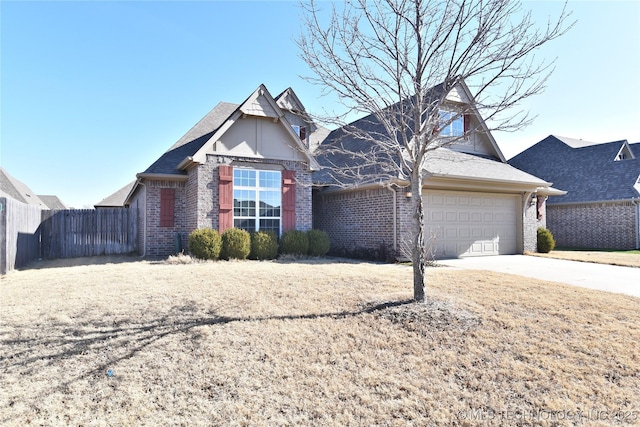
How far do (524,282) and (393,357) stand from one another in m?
4.83

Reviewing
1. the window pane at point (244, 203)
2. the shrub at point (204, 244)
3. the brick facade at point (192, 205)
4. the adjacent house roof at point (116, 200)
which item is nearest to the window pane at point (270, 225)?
the window pane at point (244, 203)

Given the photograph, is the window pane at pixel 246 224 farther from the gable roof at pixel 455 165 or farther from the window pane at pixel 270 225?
the gable roof at pixel 455 165

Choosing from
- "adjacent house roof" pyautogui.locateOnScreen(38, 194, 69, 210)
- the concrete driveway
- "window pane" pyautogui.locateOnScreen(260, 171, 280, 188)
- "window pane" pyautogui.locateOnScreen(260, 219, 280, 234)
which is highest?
"adjacent house roof" pyautogui.locateOnScreen(38, 194, 69, 210)

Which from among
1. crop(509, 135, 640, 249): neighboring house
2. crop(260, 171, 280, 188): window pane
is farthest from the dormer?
crop(260, 171, 280, 188): window pane

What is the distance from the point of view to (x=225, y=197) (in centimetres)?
1184

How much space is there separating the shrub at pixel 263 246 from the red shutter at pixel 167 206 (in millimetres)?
3329

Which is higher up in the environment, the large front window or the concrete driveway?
the large front window

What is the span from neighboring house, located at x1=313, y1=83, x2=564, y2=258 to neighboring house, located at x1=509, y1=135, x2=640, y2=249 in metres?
5.47

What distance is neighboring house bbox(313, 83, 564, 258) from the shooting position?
39.1ft

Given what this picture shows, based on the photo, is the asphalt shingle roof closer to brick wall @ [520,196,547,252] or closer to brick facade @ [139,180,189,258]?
brick facade @ [139,180,189,258]

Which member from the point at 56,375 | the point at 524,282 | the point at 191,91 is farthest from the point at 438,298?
the point at 191,91

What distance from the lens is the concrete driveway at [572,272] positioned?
7570 millimetres

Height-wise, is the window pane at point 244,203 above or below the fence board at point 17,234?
above

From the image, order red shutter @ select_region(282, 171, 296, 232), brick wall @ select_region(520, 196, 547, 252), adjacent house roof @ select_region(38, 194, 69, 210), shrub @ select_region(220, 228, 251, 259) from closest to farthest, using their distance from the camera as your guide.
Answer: shrub @ select_region(220, 228, 251, 259), red shutter @ select_region(282, 171, 296, 232), brick wall @ select_region(520, 196, 547, 252), adjacent house roof @ select_region(38, 194, 69, 210)
